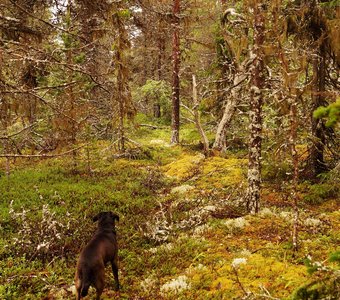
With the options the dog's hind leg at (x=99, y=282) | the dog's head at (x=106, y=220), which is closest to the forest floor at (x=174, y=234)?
the dog's hind leg at (x=99, y=282)

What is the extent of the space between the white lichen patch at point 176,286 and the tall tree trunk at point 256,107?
406cm

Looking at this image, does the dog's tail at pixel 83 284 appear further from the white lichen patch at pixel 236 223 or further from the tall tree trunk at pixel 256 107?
the tall tree trunk at pixel 256 107

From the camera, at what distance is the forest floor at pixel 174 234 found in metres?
7.16

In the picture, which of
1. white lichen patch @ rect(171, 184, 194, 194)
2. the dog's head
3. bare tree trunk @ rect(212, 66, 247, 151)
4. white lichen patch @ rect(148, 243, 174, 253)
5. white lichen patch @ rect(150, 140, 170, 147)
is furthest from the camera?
white lichen patch @ rect(150, 140, 170, 147)

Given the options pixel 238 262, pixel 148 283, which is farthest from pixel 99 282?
pixel 238 262

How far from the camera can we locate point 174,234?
1009 centimetres

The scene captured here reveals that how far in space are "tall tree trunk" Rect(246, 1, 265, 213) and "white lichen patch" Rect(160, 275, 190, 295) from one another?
406 centimetres

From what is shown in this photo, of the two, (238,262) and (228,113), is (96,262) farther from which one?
(228,113)

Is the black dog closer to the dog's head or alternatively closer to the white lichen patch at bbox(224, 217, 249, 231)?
the dog's head

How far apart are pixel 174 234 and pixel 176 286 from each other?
294 cm

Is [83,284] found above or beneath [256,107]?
beneath

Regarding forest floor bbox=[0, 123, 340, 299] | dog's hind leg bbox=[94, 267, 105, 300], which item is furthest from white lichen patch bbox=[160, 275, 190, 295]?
dog's hind leg bbox=[94, 267, 105, 300]

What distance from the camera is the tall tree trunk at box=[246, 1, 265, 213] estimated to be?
9.93m

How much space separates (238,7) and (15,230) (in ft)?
49.3
